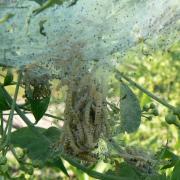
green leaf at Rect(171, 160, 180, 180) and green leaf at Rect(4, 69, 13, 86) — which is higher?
green leaf at Rect(4, 69, 13, 86)

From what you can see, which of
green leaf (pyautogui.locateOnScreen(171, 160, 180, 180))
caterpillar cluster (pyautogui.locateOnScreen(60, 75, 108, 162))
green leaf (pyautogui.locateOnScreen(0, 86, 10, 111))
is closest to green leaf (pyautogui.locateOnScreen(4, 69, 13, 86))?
green leaf (pyautogui.locateOnScreen(0, 86, 10, 111))

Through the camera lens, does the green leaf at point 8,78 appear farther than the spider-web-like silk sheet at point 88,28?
Yes

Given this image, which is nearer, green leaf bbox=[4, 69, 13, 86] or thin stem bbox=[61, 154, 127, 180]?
thin stem bbox=[61, 154, 127, 180]

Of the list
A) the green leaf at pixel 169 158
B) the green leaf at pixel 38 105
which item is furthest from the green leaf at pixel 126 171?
the green leaf at pixel 38 105

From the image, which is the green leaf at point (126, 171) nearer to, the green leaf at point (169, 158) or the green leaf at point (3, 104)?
the green leaf at point (169, 158)

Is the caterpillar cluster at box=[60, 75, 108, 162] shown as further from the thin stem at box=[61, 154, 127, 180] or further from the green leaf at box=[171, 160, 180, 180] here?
the green leaf at box=[171, 160, 180, 180]

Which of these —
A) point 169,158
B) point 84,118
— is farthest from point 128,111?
point 169,158

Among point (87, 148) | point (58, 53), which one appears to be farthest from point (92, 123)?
point (58, 53)

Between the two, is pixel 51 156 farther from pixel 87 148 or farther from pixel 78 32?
pixel 78 32
